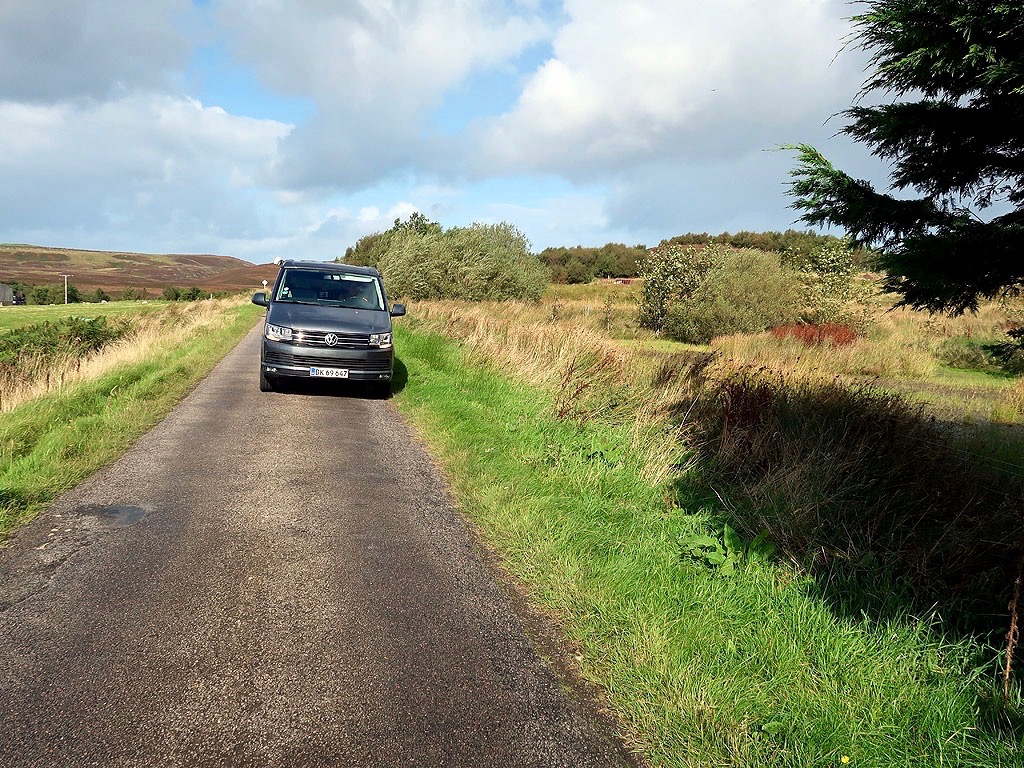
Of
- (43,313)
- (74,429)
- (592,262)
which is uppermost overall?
(592,262)

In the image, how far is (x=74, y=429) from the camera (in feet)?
21.9

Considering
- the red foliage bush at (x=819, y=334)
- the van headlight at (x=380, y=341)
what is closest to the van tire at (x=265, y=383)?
the van headlight at (x=380, y=341)

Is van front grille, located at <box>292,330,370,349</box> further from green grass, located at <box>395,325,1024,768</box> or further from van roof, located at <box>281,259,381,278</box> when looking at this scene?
green grass, located at <box>395,325,1024,768</box>

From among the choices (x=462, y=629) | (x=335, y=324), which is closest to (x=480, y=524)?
(x=462, y=629)

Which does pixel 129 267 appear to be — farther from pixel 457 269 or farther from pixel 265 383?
pixel 265 383

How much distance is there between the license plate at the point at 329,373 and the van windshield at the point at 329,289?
1410mm

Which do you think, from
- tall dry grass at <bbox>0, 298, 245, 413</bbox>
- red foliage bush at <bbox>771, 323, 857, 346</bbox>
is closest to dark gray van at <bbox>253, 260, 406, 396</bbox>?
tall dry grass at <bbox>0, 298, 245, 413</bbox>

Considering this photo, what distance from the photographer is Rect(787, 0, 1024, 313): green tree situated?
3859mm

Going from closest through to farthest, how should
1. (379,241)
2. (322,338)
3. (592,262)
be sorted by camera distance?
(322,338) → (379,241) → (592,262)

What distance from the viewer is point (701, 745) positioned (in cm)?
241

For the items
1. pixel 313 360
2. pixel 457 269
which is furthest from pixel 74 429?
pixel 457 269

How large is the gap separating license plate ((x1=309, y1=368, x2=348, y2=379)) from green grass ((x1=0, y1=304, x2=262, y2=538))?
2.01 metres

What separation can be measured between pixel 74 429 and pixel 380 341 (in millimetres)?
4105

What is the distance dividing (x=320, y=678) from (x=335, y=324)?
7.28 meters
